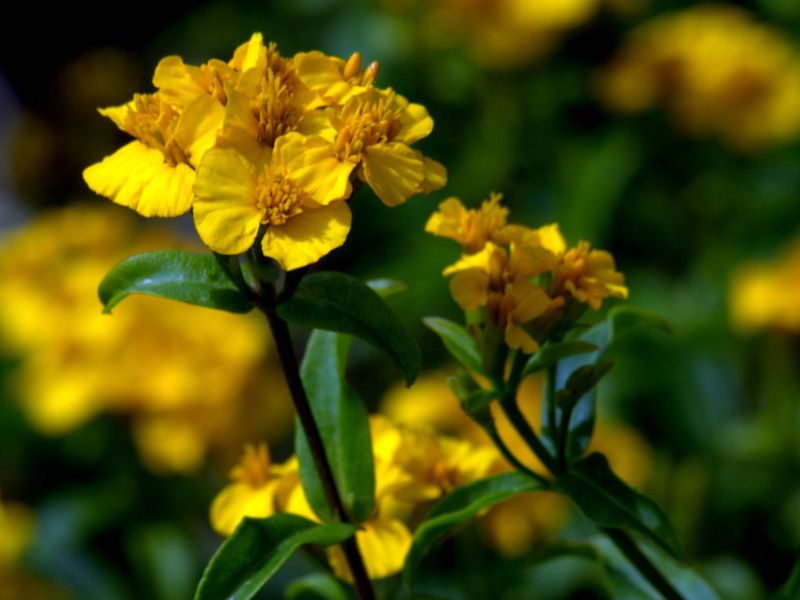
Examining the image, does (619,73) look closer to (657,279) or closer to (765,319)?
(657,279)

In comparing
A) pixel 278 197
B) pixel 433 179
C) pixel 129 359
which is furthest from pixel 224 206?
pixel 129 359

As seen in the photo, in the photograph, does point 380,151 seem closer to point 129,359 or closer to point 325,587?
point 325,587

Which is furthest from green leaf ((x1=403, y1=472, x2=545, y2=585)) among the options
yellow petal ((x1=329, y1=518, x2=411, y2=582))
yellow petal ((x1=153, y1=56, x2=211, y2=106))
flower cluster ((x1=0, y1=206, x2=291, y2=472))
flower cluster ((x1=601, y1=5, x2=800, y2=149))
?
flower cluster ((x1=601, y1=5, x2=800, y2=149))

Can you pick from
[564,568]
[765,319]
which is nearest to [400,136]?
[564,568]

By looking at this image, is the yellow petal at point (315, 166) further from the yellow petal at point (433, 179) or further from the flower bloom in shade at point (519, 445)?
the flower bloom in shade at point (519, 445)

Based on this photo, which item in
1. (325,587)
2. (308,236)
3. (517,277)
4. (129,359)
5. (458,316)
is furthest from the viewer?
(458,316)

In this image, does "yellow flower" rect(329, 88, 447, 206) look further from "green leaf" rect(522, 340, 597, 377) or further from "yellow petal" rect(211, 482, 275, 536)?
"yellow petal" rect(211, 482, 275, 536)

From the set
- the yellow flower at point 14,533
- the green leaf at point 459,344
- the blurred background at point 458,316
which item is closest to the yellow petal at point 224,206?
the green leaf at point 459,344
